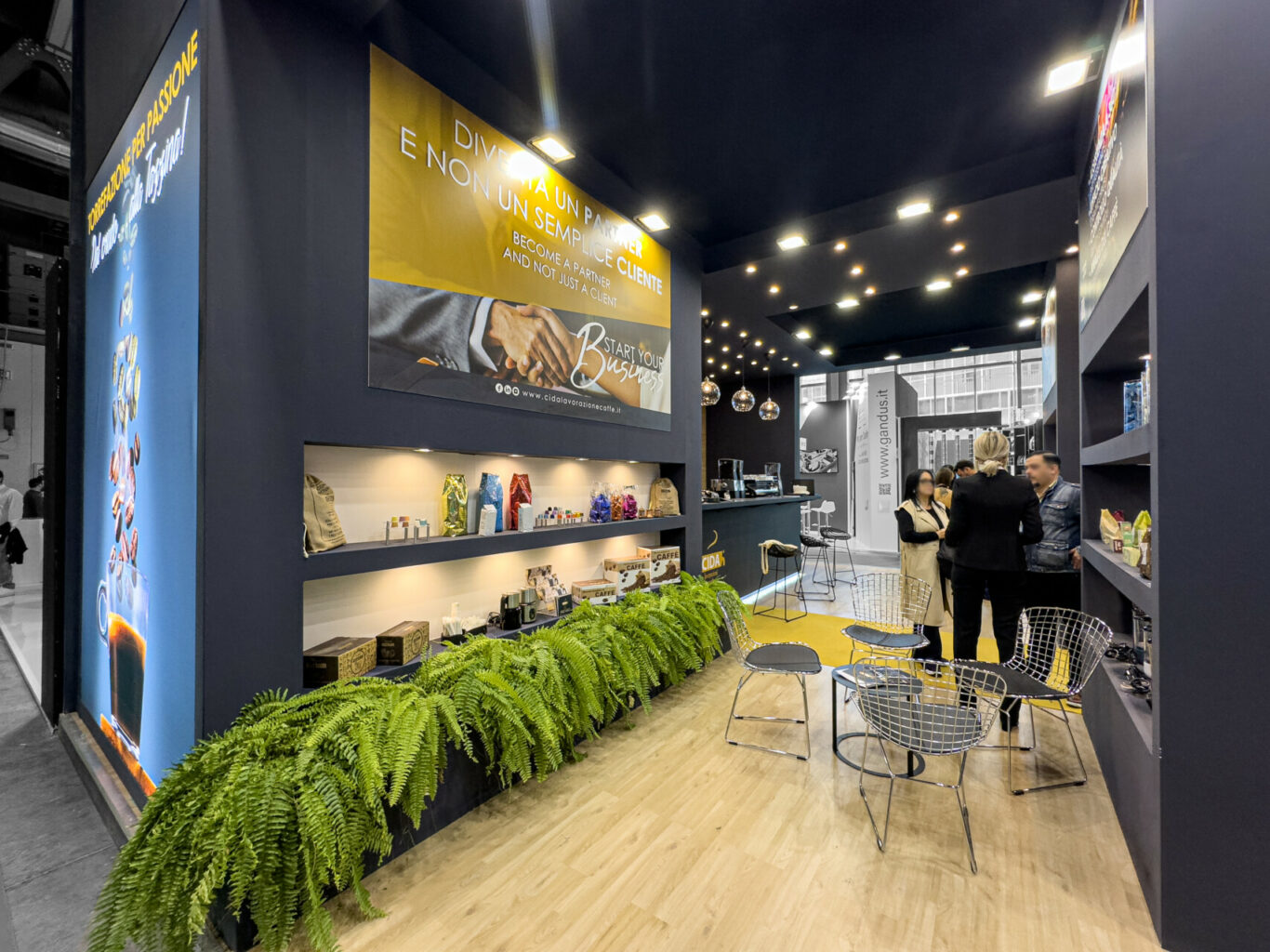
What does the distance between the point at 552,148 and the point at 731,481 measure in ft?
15.0

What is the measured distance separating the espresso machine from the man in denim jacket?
3484 millimetres

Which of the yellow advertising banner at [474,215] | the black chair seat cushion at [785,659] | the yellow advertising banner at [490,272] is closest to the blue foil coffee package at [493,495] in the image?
the yellow advertising banner at [490,272]

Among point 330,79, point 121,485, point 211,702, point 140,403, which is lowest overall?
point 211,702

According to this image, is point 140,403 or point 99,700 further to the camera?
point 99,700

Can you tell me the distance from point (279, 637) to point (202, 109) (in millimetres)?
1966

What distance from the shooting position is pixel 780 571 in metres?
7.76

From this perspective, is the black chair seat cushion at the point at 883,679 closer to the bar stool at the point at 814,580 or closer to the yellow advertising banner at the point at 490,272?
the yellow advertising banner at the point at 490,272

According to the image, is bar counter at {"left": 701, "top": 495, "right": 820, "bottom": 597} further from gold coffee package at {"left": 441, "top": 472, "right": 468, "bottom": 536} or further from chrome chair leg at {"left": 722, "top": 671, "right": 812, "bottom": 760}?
gold coffee package at {"left": 441, "top": 472, "right": 468, "bottom": 536}

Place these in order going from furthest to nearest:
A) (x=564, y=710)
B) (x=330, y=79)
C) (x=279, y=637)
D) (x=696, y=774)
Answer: (x=696, y=774) < (x=564, y=710) < (x=330, y=79) < (x=279, y=637)

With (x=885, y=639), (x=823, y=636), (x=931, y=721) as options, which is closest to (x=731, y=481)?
(x=823, y=636)

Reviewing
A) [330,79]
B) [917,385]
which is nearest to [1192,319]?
[330,79]

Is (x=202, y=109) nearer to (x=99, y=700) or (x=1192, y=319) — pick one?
(x=99, y=700)

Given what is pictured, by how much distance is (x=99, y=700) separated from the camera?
294 centimetres

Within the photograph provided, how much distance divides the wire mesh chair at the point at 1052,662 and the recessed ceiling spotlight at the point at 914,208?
9.80ft
